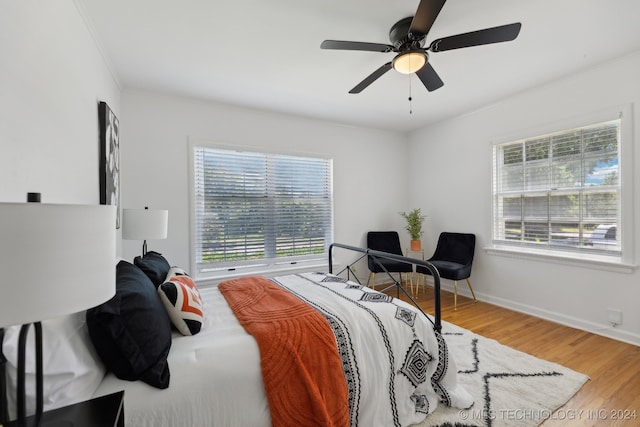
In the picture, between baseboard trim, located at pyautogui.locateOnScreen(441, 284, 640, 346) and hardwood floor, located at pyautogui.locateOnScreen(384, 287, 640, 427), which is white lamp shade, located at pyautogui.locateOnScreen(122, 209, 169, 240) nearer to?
hardwood floor, located at pyautogui.locateOnScreen(384, 287, 640, 427)

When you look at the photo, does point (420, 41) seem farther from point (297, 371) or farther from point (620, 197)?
point (620, 197)

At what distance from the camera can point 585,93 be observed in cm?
285

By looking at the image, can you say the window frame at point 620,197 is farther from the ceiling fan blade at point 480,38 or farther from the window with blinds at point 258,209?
the window with blinds at point 258,209

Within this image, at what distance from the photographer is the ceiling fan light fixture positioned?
2.02 metres

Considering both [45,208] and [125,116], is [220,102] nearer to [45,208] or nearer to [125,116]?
[125,116]

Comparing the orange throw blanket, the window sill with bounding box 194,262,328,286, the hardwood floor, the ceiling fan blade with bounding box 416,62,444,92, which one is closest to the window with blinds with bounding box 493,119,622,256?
the hardwood floor

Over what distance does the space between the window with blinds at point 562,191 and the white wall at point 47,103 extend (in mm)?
4233

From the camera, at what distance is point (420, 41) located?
2.00 metres

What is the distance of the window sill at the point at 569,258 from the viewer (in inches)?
105

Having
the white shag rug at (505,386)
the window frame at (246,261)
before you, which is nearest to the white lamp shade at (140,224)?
the window frame at (246,261)

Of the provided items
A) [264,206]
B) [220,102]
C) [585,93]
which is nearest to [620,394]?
[585,93]

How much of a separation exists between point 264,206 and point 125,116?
180 centimetres

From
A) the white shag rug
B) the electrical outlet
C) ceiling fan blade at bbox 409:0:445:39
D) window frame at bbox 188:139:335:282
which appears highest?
ceiling fan blade at bbox 409:0:445:39

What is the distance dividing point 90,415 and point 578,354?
11.0 ft
